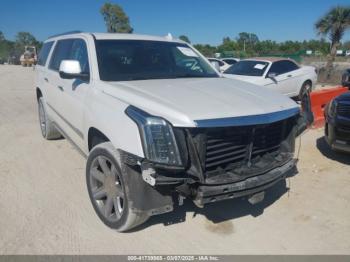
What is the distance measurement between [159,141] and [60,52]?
3.34m

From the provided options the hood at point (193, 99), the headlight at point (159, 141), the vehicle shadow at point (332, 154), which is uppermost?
the hood at point (193, 99)

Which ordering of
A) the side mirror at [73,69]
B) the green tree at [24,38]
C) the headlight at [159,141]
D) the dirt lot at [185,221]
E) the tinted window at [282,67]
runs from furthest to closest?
the green tree at [24,38] → the tinted window at [282,67] → the side mirror at [73,69] → the dirt lot at [185,221] → the headlight at [159,141]

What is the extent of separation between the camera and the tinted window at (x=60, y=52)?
5.01 m

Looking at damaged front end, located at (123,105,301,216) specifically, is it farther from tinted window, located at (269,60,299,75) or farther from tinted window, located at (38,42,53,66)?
tinted window, located at (269,60,299,75)

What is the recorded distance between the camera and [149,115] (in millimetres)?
2938

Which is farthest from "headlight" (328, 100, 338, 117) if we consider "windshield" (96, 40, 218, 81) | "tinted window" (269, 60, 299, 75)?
"tinted window" (269, 60, 299, 75)

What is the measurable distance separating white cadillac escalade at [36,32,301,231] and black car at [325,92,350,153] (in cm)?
132

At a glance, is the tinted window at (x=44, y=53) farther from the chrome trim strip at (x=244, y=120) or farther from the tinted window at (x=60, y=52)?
the chrome trim strip at (x=244, y=120)

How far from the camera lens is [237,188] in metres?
3.02

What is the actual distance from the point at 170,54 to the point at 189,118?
2.06 m

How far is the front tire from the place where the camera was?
3123 millimetres

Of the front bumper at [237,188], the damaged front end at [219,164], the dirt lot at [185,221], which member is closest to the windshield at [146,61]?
the damaged front end at [219,164]

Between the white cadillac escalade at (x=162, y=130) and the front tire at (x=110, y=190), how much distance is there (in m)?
0.01

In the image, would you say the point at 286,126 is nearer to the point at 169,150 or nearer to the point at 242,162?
the point at 242,162
